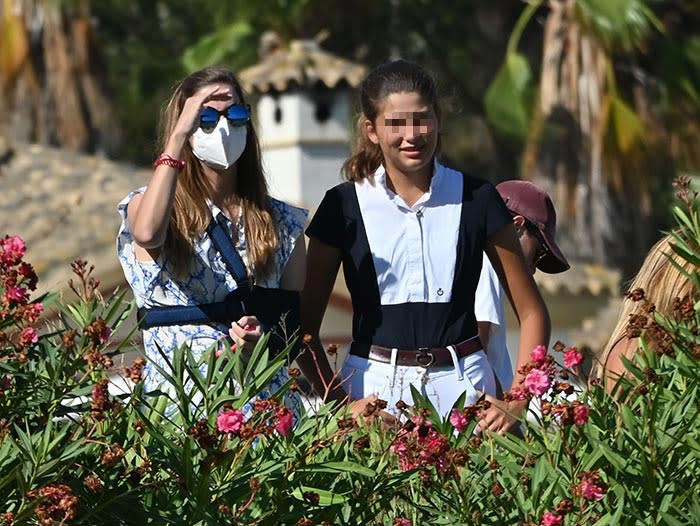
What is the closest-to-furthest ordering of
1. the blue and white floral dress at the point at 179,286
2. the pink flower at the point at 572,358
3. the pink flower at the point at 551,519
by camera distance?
1. the pink flower at the point at 551,519
2. the pink flower at the point at 572,358
3. the blue and white floral dress at the point at 179,286

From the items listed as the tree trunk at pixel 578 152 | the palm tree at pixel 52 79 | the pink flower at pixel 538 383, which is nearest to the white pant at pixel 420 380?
the pink flower at pixel 538 383

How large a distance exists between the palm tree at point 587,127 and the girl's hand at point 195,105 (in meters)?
19.3

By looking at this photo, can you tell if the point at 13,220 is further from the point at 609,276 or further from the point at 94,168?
the point at 609,276

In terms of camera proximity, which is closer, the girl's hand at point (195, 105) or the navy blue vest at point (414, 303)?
the girl's hand at point (195, 105)

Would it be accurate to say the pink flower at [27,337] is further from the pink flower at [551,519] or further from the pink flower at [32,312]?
the pink flower at [551,519]

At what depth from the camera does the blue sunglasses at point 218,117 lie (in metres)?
4.49

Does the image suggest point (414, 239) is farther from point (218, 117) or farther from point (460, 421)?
point (460, 421)

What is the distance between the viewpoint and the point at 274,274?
4.55 m

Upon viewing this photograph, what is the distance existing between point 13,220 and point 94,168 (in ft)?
7.09

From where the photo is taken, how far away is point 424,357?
4590 mm

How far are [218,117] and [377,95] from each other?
413 mm

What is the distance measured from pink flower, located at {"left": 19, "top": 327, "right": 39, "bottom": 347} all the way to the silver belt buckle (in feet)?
4.27

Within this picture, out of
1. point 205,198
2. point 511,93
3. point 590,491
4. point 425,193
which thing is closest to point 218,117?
point 205,198

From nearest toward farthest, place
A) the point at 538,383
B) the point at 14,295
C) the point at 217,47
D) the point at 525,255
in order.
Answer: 1. the point at 538,383
2. the point at 14,295
3. the point at 525,255
4. the point at 217,47
